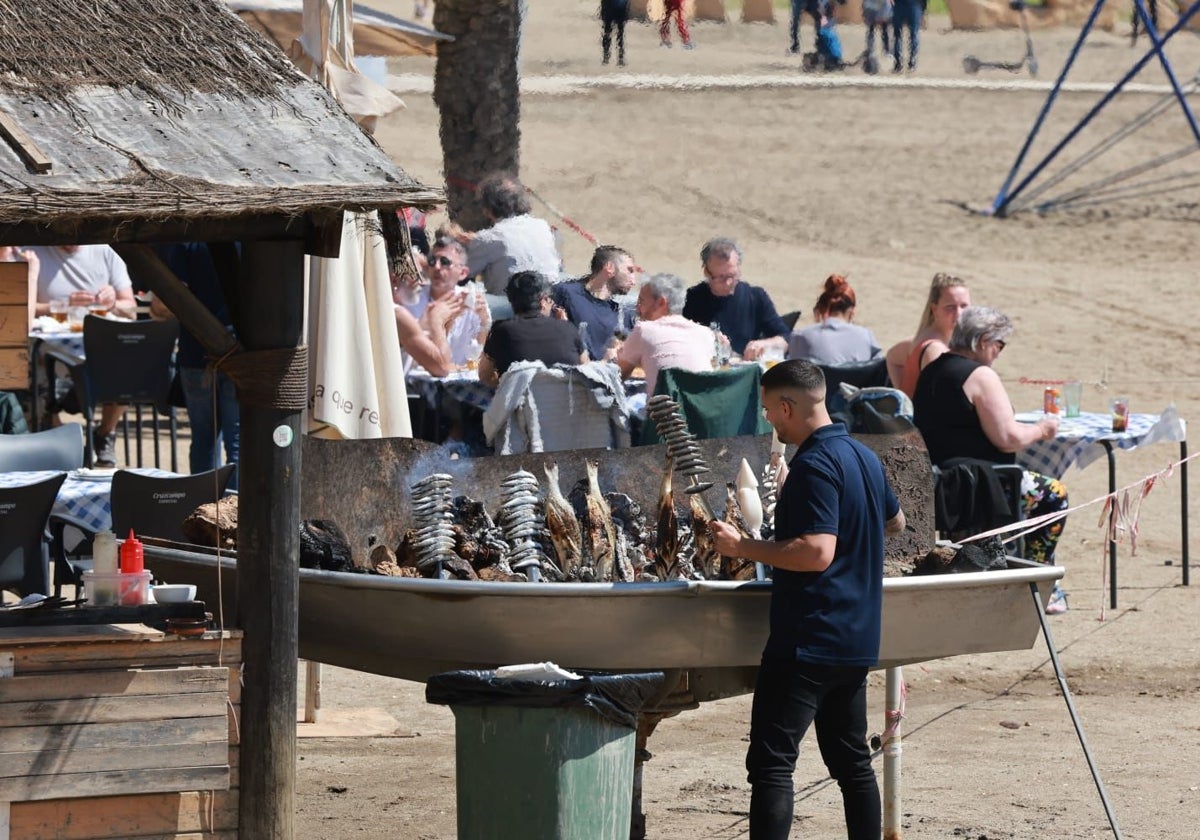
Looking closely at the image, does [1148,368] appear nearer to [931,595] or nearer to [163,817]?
[931,595]

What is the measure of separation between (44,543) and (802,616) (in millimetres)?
3316

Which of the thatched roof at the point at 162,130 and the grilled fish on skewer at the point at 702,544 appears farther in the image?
the grilled fish on skewer at the point at 702,544

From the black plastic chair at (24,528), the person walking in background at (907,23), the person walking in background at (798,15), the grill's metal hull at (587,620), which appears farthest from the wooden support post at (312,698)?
the person walking in background at (798,15)

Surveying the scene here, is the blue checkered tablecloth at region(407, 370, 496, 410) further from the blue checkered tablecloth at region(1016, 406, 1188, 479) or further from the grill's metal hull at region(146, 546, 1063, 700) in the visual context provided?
the grill's metal hull at region(146, 546, 1063, 700)

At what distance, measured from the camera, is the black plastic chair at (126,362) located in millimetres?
10859

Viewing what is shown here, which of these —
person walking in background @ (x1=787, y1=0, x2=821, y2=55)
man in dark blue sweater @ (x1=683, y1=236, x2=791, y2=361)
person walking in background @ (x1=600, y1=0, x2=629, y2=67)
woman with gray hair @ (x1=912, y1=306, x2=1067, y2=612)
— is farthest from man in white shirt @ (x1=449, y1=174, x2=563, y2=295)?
person walking in background @ (x1=787, y1=0, x2=821, y2=55)

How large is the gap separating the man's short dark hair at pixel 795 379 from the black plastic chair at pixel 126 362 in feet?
19.9

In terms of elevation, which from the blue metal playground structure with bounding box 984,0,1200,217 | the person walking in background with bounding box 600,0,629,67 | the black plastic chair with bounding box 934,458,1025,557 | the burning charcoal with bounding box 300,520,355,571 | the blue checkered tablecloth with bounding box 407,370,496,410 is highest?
the person walking in background with bounding box 600,0,629,67

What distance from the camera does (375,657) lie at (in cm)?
596

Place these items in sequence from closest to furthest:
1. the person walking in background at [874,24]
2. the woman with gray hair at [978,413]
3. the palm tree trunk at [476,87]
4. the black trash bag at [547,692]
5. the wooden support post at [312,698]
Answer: the black trash bag at [547,692]
the wooden support post at [312,698]
the woman with gray hair at [978,413]
the palm tree trunk at [476,87]
the person walking in background at [874,24]

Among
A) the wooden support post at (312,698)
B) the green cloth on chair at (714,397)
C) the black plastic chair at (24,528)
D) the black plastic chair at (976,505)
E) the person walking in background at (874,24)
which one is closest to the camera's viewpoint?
the black plastic chair at (24,528)

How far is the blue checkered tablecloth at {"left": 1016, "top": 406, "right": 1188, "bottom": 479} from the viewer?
9.53 metres

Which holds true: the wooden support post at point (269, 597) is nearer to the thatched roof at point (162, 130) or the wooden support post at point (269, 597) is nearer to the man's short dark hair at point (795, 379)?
the thatched roof at point (162, 130)

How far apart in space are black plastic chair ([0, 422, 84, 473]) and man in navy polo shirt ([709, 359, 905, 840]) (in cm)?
377
